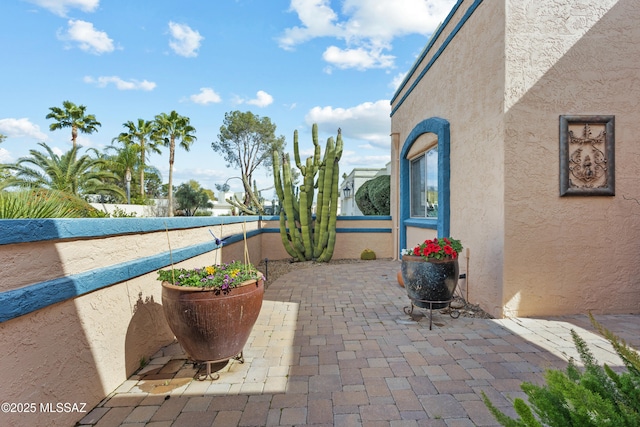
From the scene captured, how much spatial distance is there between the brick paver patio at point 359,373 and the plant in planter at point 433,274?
1.18 feet

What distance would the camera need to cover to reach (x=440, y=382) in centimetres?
277

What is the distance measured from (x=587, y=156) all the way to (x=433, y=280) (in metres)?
2.56

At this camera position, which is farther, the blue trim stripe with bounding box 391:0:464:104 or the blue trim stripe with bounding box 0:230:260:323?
the blue trim stripe with bounding box 391:0:464:104

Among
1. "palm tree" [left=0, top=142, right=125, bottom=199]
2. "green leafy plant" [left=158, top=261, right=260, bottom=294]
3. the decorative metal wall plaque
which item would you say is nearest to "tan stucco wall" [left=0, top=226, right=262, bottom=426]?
"green leafy plant" [left=158, top=261, right=260, bottom=294]

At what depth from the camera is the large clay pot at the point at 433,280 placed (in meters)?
4.08

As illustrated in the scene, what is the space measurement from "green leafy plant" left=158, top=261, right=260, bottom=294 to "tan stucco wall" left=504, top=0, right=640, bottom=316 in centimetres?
339

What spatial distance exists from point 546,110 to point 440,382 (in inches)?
143

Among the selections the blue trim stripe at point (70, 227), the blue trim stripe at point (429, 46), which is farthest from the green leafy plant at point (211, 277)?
the blue trim stripe at point (429, 46)

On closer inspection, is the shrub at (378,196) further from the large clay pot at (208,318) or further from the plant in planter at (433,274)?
the large clay pot at (208,318)

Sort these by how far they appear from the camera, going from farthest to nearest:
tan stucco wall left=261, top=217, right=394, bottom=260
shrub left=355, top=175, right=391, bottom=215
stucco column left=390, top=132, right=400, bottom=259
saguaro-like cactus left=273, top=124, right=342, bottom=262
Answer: shrub left=355, top=175, right=391, bottom=215, tan stucco wall left=261, top=217, right=394, bottom=260, stucco column left=390, top=132, right=400, bottom=259, saguaro-like cactus left=273, top=124, right=342, bottom=262

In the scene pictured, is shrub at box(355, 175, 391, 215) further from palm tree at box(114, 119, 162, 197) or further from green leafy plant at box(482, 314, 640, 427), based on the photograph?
palm tree at box(114, 119, 162, 197)

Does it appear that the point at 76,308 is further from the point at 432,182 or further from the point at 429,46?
the point at 429,46

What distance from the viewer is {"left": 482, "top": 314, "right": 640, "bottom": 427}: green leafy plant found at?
837 mm

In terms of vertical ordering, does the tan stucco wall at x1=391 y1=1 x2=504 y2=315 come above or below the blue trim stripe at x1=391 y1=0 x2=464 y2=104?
below
